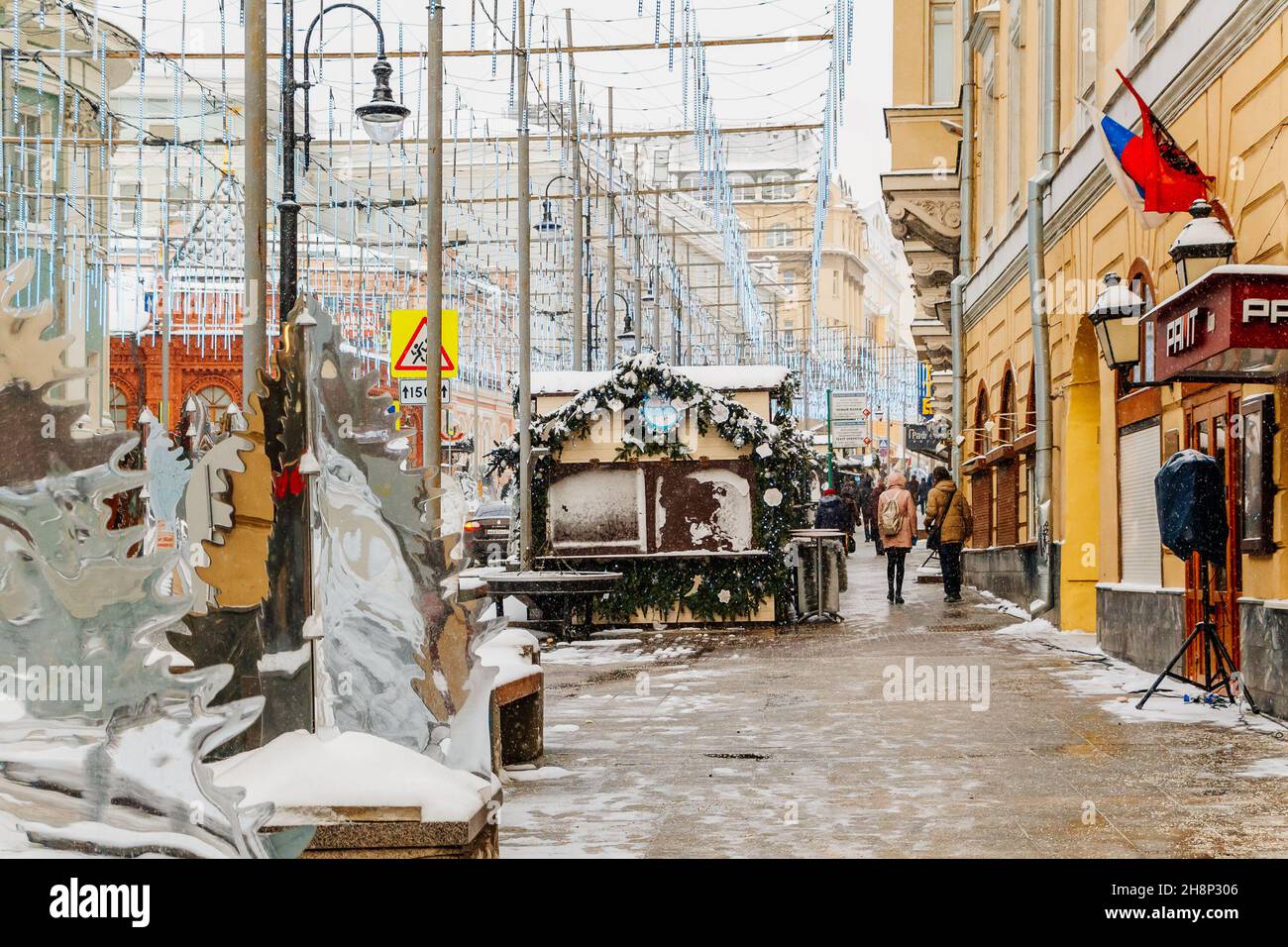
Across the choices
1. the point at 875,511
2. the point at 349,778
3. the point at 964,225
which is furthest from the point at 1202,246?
the point at 875,511

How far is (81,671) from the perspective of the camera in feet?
16.0

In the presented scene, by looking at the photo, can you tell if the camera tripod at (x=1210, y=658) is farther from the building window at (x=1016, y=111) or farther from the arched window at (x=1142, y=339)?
the building window at (x=1016, y=111)

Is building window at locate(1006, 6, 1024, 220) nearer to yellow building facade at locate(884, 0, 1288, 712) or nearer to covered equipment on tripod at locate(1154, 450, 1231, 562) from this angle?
yellow building facade at locate(884, 0, 1288, 712)

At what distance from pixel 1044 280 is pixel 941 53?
13.5 metres

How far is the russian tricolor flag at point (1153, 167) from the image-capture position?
1268cm

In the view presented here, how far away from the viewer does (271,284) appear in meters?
70.3

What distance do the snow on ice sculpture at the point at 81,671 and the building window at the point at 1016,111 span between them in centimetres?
1944

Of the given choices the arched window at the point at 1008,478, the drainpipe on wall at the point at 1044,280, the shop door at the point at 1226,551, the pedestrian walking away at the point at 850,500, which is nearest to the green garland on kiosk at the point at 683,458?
the drainpipe on wall at the point at 1044,280

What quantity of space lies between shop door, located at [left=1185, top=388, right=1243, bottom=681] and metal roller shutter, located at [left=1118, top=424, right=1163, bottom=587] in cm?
125

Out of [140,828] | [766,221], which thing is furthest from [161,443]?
[766,221]

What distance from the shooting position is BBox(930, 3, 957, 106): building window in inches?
1287

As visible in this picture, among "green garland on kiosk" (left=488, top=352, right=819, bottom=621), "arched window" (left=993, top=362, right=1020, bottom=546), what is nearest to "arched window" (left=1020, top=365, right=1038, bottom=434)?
"arched window" (left=993, top=362, right=1020, bottom=546)

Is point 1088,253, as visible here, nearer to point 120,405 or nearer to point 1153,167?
point 1153,167

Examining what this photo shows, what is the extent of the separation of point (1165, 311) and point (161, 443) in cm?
1261
